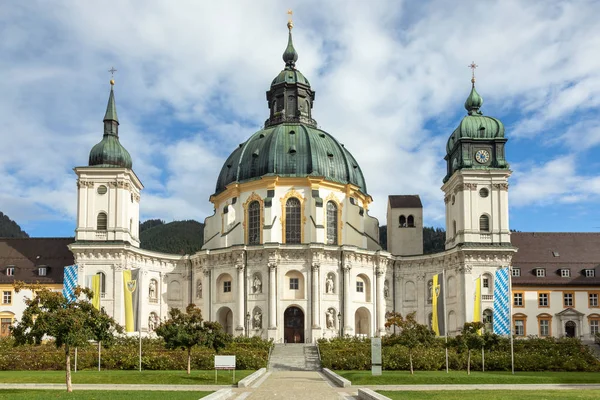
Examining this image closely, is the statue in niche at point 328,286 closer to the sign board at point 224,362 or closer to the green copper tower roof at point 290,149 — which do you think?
the green copper tower roof at point 290,149

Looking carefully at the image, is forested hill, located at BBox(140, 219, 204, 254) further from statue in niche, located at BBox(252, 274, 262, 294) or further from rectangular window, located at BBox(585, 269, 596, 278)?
rectangular window, located at BBox(585, 269, 596, 278)

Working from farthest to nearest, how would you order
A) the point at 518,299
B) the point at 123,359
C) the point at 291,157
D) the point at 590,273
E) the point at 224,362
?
the point at 291,157
the point at 590,273
the point at 518,299
the point at 123,359
the point at 224,362

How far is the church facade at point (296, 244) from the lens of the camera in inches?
3177

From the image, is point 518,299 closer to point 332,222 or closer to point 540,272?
point 540,272

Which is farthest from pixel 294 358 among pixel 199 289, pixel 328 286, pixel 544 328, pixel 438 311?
pixel 544 328

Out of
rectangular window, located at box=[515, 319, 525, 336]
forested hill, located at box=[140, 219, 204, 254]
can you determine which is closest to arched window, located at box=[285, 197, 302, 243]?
rectangular window, located at box=[515, 319, 525, 336]

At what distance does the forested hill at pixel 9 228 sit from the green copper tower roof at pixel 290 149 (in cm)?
8149

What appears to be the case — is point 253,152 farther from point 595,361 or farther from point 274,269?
point 595,361

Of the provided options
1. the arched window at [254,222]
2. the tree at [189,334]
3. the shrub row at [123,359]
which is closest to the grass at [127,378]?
the tree at [189,334]

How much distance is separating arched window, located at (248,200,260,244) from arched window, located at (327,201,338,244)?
7810 millimetres

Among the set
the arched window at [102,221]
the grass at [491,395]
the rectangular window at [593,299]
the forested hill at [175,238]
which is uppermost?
the forested hill at [175,238]

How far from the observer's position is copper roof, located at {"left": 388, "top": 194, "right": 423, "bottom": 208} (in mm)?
95312

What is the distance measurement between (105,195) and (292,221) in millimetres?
20192

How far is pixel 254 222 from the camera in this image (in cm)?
8694
